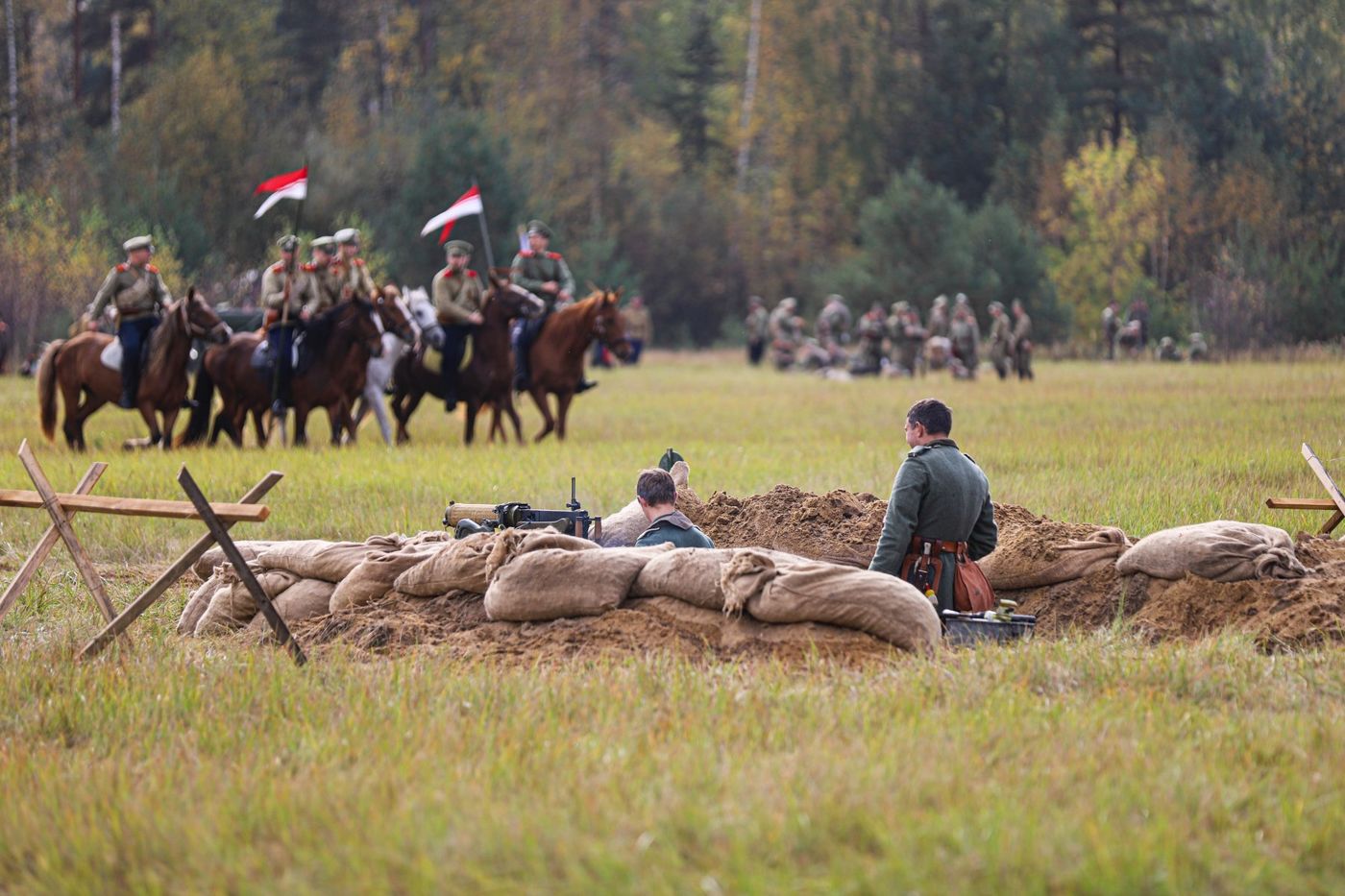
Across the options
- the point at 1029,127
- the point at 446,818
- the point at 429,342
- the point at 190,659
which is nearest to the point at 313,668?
the point at 190,659

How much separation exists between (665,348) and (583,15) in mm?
14192

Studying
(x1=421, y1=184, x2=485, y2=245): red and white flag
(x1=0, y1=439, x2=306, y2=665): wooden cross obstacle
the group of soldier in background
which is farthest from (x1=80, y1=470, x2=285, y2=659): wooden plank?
the group of soldier in background

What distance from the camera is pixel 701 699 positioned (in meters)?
6.69

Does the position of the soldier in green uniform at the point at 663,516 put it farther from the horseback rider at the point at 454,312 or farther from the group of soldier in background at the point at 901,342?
the group of soldier in background at the point at 901,342

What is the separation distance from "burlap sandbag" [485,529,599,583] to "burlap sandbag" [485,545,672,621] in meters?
0.14

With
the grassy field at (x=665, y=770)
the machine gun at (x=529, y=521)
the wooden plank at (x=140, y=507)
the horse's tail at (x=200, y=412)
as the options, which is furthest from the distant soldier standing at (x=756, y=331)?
the wooden plank at (x=140, y=507)

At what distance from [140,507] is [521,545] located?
174cm

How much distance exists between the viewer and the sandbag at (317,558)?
359 inches

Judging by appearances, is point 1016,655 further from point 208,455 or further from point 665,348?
point 665,348

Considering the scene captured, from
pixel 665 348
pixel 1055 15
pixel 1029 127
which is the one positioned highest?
pixel 1055 15

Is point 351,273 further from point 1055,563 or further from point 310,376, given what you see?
point 1055,563

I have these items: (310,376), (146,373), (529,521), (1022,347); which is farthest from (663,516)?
(1022,347)

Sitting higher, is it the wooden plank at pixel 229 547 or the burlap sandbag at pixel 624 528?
the wooden plank at pixel 229 547

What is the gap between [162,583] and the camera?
7.49m
